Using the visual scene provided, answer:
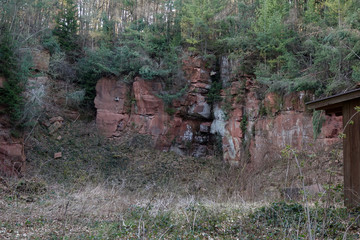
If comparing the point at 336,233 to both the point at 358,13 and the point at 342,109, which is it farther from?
the point at 358,13

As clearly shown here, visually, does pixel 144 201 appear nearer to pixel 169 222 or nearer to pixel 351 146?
pixel 169 222

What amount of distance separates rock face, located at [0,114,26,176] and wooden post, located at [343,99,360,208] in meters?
11.0

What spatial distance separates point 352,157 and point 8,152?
12.0m

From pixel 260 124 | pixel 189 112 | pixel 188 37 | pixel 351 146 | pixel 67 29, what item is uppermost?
pixel 67 29

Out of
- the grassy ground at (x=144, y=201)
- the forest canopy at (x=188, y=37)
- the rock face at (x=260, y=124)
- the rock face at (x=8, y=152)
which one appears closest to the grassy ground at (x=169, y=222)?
the grassy ground at (x=144, y=201)

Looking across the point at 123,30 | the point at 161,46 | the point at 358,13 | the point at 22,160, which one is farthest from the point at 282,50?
the point at 22,160

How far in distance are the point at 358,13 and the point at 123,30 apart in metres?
13.8

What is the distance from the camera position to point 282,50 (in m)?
14.3

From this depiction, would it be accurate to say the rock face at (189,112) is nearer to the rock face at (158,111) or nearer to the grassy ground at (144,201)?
the rock face at (158,111)

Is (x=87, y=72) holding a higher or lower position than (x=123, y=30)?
lower

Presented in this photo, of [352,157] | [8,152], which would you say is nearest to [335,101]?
[352,157]

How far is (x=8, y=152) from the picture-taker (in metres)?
12.4

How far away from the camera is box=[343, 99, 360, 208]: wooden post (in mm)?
5703

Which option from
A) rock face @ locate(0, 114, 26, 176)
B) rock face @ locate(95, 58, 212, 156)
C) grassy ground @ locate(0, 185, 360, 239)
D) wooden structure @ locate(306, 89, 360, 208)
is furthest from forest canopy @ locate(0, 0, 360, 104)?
grassy ground @ locate(0, 185, 360, 239)
